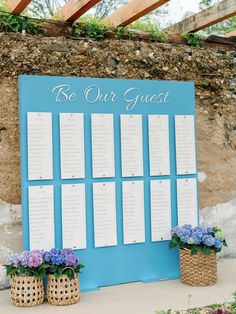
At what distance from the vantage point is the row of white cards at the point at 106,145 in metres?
3.94

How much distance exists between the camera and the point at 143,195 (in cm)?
431

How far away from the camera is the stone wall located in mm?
4055

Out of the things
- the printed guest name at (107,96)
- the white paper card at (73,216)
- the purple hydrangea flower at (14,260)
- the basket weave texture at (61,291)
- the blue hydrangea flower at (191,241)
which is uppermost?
the printed guest name at (107,96)

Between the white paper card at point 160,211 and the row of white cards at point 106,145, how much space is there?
0.12m

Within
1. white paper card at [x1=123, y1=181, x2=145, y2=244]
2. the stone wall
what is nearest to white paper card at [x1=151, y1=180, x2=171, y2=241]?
white paper card at [x1=123, y1=181, x2=145, y2=244]

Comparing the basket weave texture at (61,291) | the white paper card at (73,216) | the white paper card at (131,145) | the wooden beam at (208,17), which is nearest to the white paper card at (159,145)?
the white paper card at (131,145)

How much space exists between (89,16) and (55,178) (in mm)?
1653

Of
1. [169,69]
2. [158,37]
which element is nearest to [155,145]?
[169,69]

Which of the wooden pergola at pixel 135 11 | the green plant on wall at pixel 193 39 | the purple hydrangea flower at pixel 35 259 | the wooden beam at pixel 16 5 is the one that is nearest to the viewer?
the purple hydrangea flower at pixel 35 259

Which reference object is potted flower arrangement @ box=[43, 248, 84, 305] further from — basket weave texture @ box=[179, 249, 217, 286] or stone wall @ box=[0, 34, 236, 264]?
basket weave texture @ box=[179, 249, 217, 286]

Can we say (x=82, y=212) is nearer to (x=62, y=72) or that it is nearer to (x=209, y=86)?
(x=62, y=72)

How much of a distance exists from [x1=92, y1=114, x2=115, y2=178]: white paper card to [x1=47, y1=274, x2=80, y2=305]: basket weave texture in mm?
918

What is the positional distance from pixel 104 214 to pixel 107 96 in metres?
0.99

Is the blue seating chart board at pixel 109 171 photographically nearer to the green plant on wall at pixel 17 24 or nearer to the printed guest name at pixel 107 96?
the printed guest name at pixel 107 96
